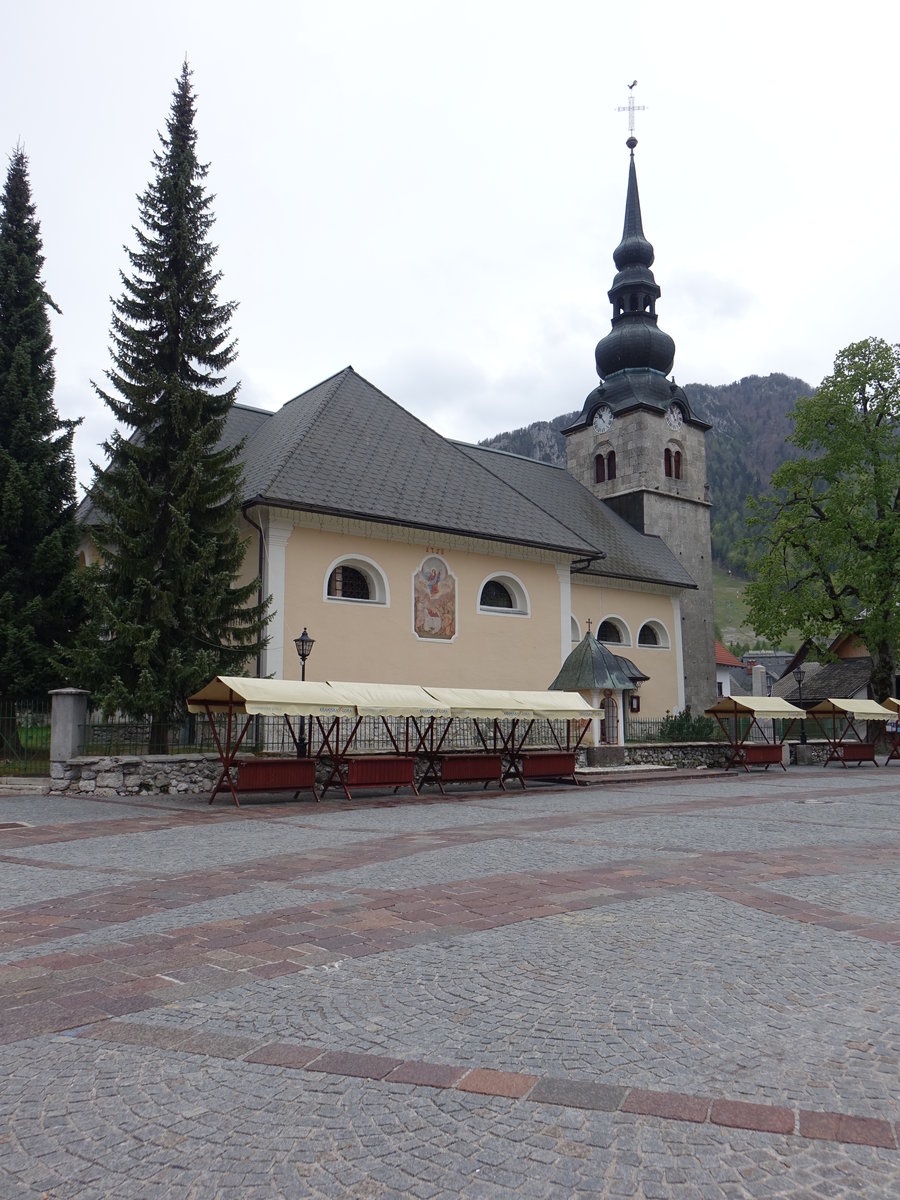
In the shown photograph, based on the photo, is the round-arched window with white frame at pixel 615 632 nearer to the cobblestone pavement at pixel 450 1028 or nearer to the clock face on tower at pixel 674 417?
the clock face on tower at pixel 674 417

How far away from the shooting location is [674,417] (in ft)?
128

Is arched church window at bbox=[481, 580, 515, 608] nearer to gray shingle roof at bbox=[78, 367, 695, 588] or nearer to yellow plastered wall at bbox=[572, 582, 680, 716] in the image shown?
gray shingle roof at bbox=[78, 367, 695, 588]

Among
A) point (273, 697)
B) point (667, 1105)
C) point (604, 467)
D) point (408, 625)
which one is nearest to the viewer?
point (667, 1105)

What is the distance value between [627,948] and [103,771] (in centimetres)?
1349

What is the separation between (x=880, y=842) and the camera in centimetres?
1078

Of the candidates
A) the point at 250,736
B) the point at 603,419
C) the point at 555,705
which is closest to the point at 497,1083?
the point at 250,736

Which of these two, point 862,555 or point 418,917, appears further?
point 862,555

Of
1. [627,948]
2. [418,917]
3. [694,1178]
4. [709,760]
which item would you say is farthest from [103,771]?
[709,760]

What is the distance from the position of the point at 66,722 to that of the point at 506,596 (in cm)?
1409

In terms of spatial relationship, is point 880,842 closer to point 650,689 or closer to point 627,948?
point 627,948

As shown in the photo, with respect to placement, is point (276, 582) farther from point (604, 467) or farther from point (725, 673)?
point (725, 673)

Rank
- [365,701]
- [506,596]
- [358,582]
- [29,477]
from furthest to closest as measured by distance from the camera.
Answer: [506,596] → [358,582] → [29,477] → [365,701]

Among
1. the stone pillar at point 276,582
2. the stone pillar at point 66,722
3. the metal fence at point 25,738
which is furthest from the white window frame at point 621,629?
the metal fence at point 25,738

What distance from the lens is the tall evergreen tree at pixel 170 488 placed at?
17844mm
